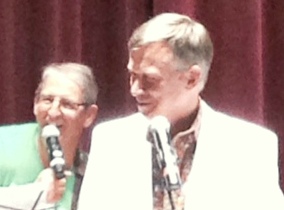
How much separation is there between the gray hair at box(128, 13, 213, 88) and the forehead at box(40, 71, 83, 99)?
0.34 ft

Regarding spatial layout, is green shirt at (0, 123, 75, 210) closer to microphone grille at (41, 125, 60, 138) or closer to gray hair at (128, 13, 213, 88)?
microphone grille at (41, 125, 60, 138)

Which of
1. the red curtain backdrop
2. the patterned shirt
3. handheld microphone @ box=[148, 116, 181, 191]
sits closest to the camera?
handheld microphone @ box=[148, 116, 181, 191]

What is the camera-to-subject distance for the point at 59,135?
119 centimetres

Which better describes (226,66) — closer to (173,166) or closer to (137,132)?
(137,132)

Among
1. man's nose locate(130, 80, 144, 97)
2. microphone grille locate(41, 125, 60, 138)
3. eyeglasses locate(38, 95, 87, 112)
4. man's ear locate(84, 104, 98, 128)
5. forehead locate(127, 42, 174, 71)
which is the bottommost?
man's ear locate(84, 104, 98, 128)

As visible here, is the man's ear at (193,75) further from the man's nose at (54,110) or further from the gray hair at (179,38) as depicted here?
the man's nose at (54,110)

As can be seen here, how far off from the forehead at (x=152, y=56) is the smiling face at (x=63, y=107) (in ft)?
0.33

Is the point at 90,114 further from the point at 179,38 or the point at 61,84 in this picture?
the point at 179,38

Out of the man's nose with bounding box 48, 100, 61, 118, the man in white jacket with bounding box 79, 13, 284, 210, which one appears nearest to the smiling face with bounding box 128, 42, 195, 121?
the man in white jacket with bounding box 79, 13, 284, 210

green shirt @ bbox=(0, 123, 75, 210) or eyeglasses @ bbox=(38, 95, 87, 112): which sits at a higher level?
eyeglasses @ bbox=(38, 95, 87, 112)

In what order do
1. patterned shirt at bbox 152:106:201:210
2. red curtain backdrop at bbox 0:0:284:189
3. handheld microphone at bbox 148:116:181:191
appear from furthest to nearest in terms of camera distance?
red curtain backdrop at bbox 0:0:284:189 → patterned shirt at bbox 152:106:201:210 → handheld microphone at bbox 148:116:181:191

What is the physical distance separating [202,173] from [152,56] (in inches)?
7.4

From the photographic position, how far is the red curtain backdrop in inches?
55.9

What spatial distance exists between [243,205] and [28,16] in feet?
1.66
